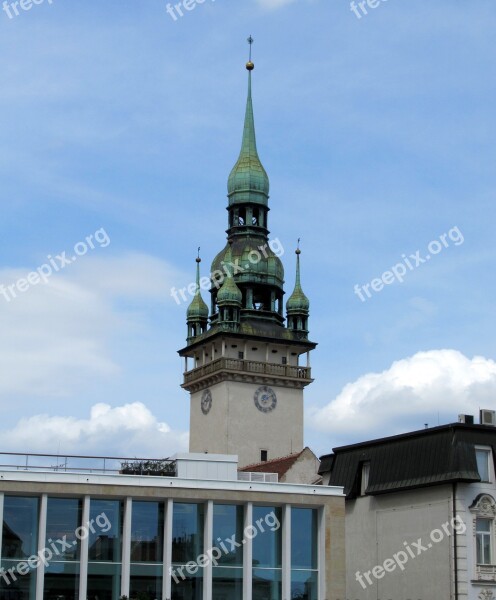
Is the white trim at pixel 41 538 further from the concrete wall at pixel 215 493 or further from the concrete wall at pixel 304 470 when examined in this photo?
the concrete wall at pixel 304 470

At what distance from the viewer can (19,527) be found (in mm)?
61625

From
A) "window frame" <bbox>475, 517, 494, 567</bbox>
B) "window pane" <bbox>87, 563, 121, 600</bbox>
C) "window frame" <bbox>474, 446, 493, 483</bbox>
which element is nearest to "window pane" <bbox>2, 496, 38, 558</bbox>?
"window pane" <bbox>87, 563, 121, 600</bbox>

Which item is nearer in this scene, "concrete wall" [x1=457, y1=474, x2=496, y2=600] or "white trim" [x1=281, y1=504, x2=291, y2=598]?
"white trim" [x1=281, y1=504, x2=291, y2=598]

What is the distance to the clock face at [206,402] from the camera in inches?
5089

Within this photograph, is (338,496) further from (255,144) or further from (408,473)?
(255,144)

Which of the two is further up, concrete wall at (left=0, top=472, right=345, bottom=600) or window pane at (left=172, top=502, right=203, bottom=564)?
concrete wall at (left=0, top=472, right=345, bottom=600)

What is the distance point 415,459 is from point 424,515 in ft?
9.35

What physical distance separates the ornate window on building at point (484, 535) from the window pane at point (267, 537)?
10.1m

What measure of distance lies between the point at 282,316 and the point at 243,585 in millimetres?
71059

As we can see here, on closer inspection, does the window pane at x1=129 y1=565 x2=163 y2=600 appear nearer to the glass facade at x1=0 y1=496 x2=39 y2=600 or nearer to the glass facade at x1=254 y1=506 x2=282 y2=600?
the glass facade at x1=0 y1=496 x2=39 y2=600

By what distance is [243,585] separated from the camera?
63688mm

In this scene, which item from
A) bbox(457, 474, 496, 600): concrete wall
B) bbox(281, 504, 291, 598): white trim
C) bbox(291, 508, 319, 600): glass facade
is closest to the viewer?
bbox(281, 504, 291, 598): white trim

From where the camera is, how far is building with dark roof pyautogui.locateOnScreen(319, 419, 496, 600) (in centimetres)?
6844

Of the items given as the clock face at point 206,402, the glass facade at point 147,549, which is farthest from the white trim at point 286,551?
the clock face at point 206,402
